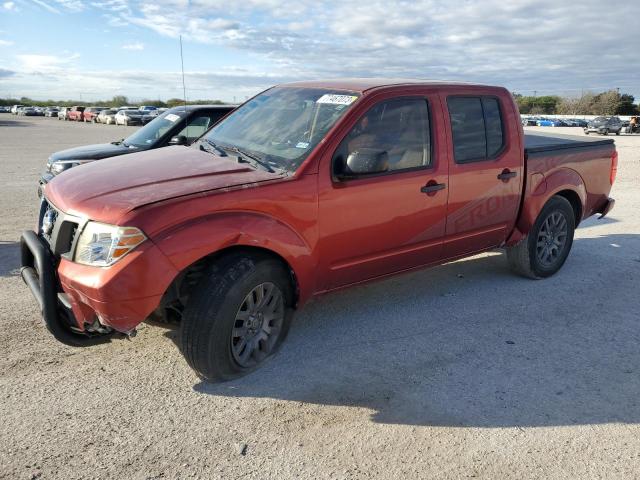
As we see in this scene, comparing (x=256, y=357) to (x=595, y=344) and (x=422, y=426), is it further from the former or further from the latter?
(x=595, y=344)

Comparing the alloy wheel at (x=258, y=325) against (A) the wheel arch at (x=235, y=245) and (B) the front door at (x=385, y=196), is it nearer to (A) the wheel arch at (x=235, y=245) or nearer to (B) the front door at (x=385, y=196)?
(A) the wheel arch at (x=235, y=245)

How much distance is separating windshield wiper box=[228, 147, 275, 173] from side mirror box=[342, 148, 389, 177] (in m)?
0.53

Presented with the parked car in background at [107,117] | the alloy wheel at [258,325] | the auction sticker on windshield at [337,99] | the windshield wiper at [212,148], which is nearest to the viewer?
the alloy wheel at [258,325]

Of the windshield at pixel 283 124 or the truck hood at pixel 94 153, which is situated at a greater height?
the windshield at pixel 283 124

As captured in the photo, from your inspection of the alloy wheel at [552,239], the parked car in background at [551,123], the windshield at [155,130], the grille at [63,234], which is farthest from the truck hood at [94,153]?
the parked car in background at [551,123]

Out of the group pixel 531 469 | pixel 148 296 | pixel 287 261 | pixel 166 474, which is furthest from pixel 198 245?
pixel 531 469

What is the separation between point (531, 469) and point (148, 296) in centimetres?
222

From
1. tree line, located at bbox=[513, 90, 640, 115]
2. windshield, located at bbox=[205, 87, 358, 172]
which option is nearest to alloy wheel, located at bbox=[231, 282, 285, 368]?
windshield, located at bbox=[205, 87, 358, 172]

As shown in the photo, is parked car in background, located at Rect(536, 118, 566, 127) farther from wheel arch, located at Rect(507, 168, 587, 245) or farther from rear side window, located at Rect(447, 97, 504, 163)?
rear side window, located at Rect(447, 97, 504, 163)

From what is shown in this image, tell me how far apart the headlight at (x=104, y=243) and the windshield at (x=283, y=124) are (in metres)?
1.18

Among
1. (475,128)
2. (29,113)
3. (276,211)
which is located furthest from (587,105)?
(276,211)

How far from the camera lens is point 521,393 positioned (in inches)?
135

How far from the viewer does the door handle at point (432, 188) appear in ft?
13.9

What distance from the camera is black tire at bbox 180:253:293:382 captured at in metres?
3.23
